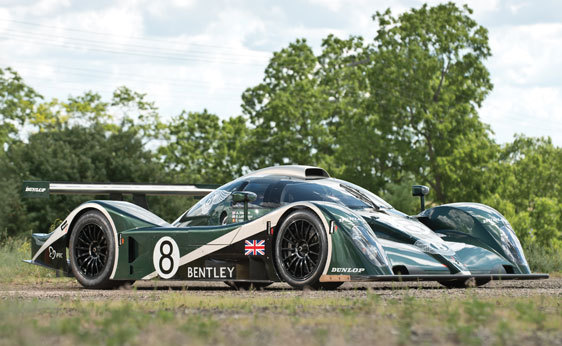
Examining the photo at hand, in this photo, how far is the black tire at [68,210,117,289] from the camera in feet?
40.5

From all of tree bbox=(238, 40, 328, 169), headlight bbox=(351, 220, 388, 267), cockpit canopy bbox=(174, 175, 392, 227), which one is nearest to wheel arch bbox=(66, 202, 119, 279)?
cockpit canopy bbox=(174, 175, 392, 227)

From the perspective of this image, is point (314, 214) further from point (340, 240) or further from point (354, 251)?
point (354, 251)

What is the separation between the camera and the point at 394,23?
177ft

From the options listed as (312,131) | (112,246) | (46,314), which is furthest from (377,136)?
(46,314)

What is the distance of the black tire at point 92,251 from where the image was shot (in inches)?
486

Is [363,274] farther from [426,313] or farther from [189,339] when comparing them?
[189,339]

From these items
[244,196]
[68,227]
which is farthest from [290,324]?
[68,227]

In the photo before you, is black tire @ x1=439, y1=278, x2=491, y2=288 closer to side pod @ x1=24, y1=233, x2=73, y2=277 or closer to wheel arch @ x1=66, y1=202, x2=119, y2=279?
wheel arch @ x1=66, y1=202, x2=119, y2=279

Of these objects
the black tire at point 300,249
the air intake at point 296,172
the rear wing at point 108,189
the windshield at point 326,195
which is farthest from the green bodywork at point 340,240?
the rear wing at point 108,189

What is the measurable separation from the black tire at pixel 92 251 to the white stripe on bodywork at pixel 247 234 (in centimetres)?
153

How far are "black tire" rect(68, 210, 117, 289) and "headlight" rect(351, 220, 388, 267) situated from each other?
420 centimetres

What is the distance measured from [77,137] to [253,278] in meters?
41.6

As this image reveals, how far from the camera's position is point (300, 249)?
10.3 metres

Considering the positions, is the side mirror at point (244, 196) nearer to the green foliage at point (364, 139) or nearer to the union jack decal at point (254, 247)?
the union jack decal at point (254, 247)
